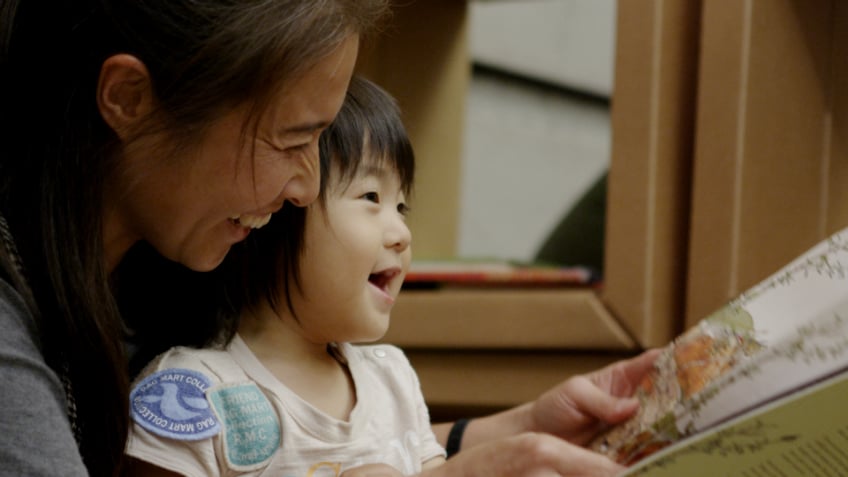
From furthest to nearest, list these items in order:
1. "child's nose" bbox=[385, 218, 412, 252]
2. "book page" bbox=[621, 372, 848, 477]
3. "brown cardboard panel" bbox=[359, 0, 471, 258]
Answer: "brown cardboard panel" bbox=[359, 0, 471, 258] → "child's nose" bbox=[385, 218, 412, 252] → "book page" bbox=[621, 372, 848, 477]

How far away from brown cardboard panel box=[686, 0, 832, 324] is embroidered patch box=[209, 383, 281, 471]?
0.57 meters

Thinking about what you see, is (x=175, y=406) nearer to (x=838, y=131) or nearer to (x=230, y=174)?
(x=230, y=174)

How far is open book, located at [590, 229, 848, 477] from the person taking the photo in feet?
1.80

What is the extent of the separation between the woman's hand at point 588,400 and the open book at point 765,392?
14 centimetres

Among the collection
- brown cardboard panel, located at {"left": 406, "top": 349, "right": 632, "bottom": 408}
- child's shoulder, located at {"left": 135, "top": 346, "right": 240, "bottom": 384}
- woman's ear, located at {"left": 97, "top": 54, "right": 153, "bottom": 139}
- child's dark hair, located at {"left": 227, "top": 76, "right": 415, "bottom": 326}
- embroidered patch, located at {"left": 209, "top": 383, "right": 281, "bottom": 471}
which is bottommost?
brown cardboard panel, located at {"left": 406, "top": 349, "right": 632, "bottom": 408}

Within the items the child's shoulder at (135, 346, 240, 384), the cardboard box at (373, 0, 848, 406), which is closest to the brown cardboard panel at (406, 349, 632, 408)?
the cardboard box at (373, 0, 848, 406)

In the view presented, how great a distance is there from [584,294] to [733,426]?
709mm

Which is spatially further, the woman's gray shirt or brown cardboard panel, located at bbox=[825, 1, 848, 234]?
brown cardboard panel, located at bbox=[825, 1, 848, 234]

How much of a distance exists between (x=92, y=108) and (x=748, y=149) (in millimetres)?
738

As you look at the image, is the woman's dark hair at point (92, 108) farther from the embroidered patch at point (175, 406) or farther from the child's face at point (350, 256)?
the child's face at point (350, 256)

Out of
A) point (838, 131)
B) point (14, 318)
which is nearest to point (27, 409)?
point (14, 318)

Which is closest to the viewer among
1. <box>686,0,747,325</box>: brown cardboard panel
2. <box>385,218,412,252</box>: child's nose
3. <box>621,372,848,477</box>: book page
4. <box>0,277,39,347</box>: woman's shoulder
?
<box>621,372,848,477</box>: book page

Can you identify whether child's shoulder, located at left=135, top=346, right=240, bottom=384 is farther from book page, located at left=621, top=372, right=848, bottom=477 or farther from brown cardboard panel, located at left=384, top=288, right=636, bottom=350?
brown cardboard panel, located at left=384, top=288, right=636, bottom=350

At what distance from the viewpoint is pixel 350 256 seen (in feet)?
2.88
